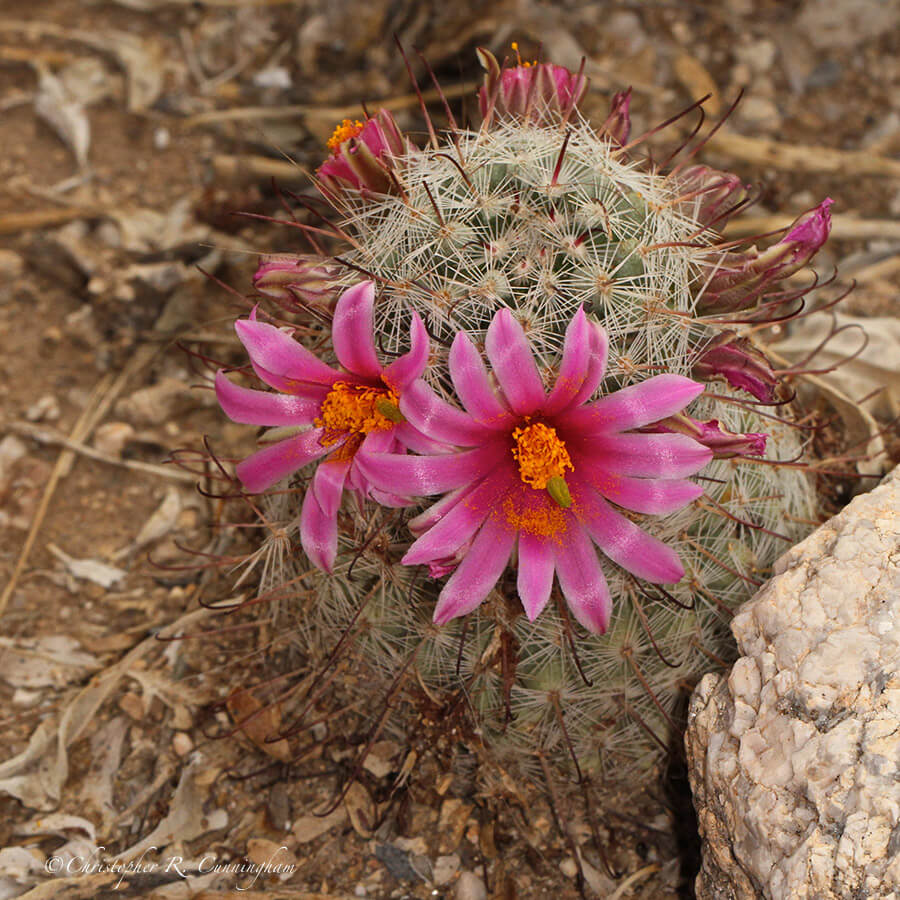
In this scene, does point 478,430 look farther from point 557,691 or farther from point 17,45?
point 17,45

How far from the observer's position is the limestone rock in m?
1.38

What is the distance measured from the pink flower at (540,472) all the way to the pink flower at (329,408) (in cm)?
5

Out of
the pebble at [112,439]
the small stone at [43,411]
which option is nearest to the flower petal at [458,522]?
the pebble at [112,439]

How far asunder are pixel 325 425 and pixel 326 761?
3.04 feet


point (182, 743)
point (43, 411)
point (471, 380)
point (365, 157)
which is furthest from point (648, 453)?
point (43, 411)

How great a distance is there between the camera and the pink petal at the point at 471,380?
1465mm

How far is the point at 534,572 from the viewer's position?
154cm

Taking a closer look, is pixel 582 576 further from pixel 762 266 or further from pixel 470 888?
pixel 470 888

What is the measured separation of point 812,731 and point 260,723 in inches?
47.3

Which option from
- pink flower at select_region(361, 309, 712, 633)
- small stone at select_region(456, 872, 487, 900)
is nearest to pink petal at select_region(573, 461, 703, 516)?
pink flower at select_region(361, 309, 712, 633)

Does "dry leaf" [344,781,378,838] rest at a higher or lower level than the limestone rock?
lower

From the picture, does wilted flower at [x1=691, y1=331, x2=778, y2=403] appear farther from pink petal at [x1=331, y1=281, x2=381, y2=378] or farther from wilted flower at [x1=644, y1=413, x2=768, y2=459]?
pink petal at [x1=331, y1=281, x2=381, y2=378]

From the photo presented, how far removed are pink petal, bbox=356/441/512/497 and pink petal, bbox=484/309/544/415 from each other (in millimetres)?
103

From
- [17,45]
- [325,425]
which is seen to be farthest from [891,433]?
[17,45]
